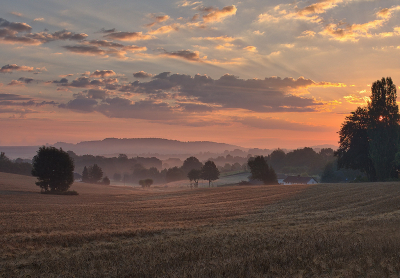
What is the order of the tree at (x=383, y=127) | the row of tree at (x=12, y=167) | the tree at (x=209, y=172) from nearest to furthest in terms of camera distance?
the tree at (x=383, y=127) → the tree at (x=209, y=172) → the row of tree at (x=12, y=167)

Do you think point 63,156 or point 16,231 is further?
point 63,156

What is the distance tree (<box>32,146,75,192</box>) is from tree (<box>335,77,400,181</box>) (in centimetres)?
6579

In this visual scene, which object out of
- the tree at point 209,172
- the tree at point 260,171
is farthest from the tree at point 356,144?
the tree at point 209,172

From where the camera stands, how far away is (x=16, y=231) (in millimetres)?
19500

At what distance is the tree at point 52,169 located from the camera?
64750 mm

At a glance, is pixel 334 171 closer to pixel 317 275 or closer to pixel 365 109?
pixel 365 109

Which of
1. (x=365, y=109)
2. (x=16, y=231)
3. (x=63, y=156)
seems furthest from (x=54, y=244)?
(x=365, y=109)

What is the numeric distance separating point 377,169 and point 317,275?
73116 millimetres

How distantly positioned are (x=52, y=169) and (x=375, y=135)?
73.2 m

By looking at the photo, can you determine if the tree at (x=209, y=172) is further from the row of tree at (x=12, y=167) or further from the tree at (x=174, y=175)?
the row of tree at (x=12, y=167)

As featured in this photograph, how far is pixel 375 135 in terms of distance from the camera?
236ft

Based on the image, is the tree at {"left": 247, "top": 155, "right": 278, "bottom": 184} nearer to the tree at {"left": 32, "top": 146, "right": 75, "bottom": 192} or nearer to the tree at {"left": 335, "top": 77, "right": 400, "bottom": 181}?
the tree at {"left": 335, "top": 77, "right": 400, "bottom": 181}

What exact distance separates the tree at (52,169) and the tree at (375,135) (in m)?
65.8

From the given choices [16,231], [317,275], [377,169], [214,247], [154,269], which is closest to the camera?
[317,275]
